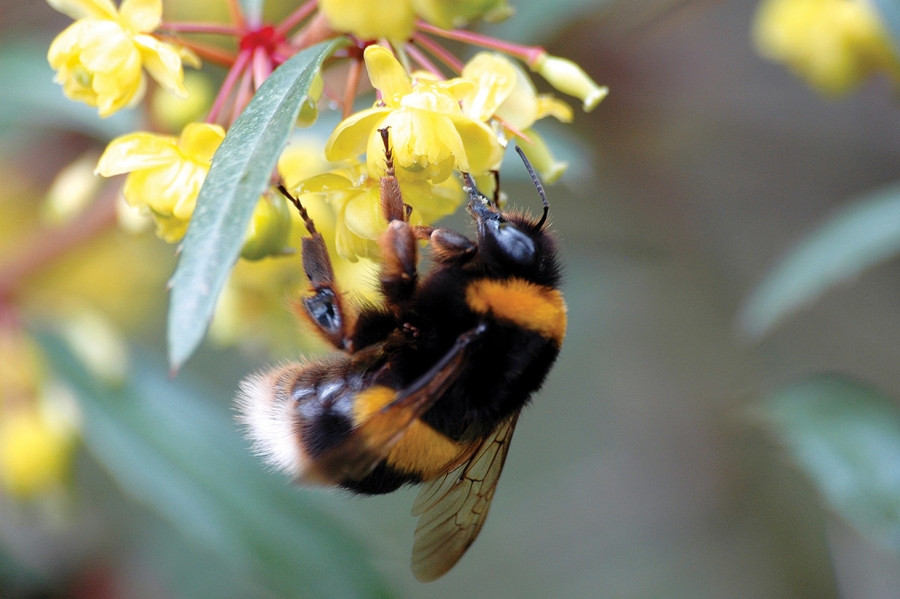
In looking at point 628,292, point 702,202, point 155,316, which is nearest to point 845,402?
point 628,292

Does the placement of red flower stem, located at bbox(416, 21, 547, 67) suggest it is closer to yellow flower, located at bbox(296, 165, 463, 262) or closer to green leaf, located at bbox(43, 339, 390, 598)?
yellow flower, located at bbox(296, 165, 463, 262)

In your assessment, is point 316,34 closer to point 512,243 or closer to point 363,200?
point 363,200

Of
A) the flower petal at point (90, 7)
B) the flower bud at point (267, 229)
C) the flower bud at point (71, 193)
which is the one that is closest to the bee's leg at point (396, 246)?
the flower bud at point (267, 229)

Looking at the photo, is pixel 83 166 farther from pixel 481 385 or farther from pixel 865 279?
pixel 865 279

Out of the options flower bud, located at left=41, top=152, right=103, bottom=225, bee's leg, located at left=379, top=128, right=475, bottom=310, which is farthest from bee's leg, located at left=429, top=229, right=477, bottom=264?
flower bud, located at left=41, top=152, right=103, bottom=225

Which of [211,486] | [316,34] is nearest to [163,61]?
[316,34]
